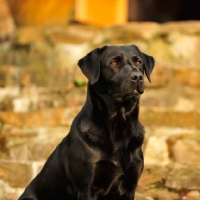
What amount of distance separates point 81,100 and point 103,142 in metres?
2.50

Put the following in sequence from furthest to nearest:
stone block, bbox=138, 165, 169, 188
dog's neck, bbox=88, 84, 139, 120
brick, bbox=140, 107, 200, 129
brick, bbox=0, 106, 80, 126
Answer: brick, bbox=0, 106, 80, 126 < brick, bbox=140, 107, 200, 129 < stone block, bbox=138, 165, 169, 188 < dog's neck, bbox=88, 84, 139, 120

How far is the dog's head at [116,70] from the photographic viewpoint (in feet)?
11.4

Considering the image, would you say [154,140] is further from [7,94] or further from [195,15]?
[195,15]

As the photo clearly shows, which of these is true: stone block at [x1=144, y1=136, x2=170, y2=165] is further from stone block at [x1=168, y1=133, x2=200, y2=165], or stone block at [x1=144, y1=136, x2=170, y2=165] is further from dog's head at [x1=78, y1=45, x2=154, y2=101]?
dog's head at [x1=78, y1=45, x2=154, y2=101]

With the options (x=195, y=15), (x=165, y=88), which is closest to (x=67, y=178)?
(x=165, y=88)

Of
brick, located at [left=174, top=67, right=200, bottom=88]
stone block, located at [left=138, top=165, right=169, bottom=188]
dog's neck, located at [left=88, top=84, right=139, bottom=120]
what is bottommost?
stone block, located at [left=138, top=165, right=169, bottom=188]

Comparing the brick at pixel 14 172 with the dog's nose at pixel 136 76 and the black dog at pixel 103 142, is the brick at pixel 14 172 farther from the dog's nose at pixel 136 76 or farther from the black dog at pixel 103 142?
the dog's nose at pixel 136 76

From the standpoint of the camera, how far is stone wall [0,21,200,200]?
4461 mm

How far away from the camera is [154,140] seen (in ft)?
15.8

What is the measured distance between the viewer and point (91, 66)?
3594mm

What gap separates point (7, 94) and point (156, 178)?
2561 mm

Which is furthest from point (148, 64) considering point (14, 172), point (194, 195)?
point (14, 172)

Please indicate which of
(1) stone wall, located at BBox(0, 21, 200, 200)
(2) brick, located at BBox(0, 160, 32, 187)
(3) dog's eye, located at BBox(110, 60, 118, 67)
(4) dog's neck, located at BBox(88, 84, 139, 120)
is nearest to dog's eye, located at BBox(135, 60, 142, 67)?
(3) dog's eye, located at BBox(110, 60, 118, 67)

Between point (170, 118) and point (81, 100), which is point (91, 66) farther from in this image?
point (81, 100)
